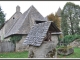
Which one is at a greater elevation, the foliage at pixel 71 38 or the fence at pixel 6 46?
the foliage at pixel 71 38

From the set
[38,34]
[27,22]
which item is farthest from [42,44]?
[27,22]

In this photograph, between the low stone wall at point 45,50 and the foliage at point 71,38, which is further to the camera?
the foliage at point 71,38

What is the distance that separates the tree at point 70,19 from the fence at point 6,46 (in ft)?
88.1

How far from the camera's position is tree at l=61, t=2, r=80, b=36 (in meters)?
49.5

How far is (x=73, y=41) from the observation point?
32.4 metres

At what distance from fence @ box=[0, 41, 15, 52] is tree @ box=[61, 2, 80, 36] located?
26.9m

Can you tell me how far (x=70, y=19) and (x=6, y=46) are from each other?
95.6 feet

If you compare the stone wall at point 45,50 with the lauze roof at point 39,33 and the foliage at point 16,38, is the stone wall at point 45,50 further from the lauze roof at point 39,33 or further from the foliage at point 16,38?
the foliage at point 16,38

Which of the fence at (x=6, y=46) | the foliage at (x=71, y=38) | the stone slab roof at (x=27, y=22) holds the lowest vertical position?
the fence at (x=6, y=46)

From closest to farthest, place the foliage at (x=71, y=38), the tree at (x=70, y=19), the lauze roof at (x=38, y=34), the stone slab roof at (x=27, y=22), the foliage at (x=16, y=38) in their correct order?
the lauze roof at (x=38, y=34) → the foliage at (x=16, y=38) → the stone slab roof at (x=27, y=22) → the foliage at (x=71, y=38) → the tree at (x=70, y=19)

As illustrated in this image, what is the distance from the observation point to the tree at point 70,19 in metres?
49.5

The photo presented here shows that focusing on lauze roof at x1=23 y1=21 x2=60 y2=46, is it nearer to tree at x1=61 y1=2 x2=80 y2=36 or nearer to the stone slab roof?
the stone slab roof

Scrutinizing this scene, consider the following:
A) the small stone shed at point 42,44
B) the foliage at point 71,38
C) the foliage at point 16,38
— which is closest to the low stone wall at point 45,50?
the small stone shed at point 42,44

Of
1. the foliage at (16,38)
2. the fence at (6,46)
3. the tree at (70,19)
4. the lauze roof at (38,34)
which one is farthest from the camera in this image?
the tree at (70,19)
